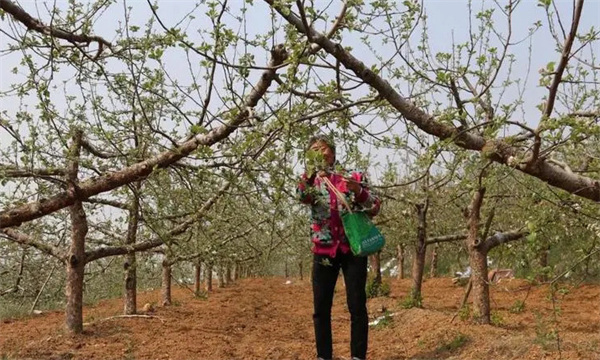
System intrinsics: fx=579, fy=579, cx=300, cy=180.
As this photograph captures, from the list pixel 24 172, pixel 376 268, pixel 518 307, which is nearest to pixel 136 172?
pixel 24 172

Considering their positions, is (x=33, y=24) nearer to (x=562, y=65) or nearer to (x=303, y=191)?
(x=303, y=191)

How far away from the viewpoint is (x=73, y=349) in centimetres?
634

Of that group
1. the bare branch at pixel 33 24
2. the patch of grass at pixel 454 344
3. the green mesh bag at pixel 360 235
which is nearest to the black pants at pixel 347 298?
the green mesh bag at pixel 360 235

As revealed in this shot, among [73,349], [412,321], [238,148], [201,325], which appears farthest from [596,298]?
[238,148]

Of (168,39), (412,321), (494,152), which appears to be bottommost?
(412,321)

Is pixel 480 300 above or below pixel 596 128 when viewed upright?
below

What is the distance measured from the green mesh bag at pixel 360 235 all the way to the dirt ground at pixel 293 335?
882 mm

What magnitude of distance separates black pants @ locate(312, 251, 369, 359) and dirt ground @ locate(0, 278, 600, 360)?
969 mm

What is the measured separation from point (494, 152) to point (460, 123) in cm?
38

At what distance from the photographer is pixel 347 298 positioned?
4.28m

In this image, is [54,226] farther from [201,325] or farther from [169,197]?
[169,197]

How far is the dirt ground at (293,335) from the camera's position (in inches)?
220

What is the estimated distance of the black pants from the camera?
4.14 meters

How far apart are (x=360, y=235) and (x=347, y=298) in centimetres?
55
